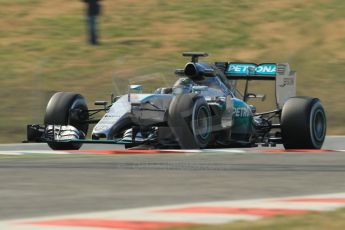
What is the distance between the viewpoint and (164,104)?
1666cm

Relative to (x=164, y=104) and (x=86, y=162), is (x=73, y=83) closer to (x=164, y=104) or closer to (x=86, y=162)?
(x=164, y=104)

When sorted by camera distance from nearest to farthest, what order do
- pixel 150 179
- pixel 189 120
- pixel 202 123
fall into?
pixel 150 179 → pixel 189 120 → pixel 202 123

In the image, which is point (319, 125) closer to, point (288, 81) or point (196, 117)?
point (288, 81)

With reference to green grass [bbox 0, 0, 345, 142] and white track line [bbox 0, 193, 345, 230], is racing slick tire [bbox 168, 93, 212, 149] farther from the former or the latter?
green grass [bbox 0, 0, 345, 142]

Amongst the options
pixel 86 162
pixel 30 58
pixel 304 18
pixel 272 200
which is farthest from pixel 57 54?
pixel 272 200

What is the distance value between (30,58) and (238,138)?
15.3 meters

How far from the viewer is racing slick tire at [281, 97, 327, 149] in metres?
16.9

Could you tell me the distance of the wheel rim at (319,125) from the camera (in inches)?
683

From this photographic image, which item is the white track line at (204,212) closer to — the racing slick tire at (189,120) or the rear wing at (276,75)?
the racing slick tire at (189,120)

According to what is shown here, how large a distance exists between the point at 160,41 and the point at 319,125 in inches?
691

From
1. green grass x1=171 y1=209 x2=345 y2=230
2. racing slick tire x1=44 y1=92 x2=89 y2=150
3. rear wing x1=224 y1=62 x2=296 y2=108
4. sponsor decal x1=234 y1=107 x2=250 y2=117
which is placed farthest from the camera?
rear wing x1=224 y1=62 x2=296 y2=108

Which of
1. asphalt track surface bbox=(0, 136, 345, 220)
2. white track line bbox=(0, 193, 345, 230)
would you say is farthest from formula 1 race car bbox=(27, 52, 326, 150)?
white track line bbox=(0, 193, 345, 230)

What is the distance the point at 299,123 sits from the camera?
55.6 feet

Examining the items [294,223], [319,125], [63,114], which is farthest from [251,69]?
[294,223]
